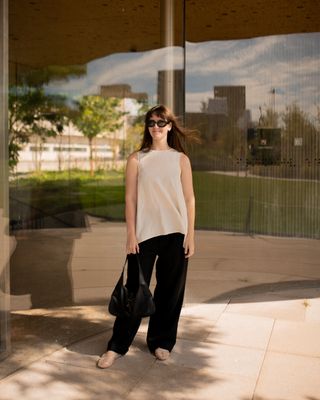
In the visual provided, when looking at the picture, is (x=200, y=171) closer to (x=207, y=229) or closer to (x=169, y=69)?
(x=207, y=229)

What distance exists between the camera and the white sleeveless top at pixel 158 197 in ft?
12.6

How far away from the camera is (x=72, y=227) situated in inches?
265

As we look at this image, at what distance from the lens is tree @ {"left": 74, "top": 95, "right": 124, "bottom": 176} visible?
674 cm

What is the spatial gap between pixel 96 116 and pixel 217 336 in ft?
12.5

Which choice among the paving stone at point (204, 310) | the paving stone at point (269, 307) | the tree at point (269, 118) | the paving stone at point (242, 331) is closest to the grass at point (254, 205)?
the tree at point (269, 118)

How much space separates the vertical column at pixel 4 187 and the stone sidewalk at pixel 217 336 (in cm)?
37

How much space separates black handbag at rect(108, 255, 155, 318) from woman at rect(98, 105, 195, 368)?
0.46 feet

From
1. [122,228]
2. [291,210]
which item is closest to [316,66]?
[291,210]

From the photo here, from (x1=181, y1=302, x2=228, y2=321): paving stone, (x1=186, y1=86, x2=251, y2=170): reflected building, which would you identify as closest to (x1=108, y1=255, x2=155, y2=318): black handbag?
(x1=181, y1=302, x2=228, y2=321): paving stone

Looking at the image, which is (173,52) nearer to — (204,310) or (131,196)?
(131,196)

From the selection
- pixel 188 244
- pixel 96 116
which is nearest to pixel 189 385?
pixel 188 244

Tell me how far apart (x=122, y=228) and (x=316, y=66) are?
9.00 ft

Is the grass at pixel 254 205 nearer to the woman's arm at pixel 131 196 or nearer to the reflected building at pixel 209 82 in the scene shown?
the reflected building at pixel 209 82

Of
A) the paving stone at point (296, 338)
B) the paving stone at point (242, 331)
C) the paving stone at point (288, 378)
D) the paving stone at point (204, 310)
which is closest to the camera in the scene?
the paving stone at point (288, 378)
